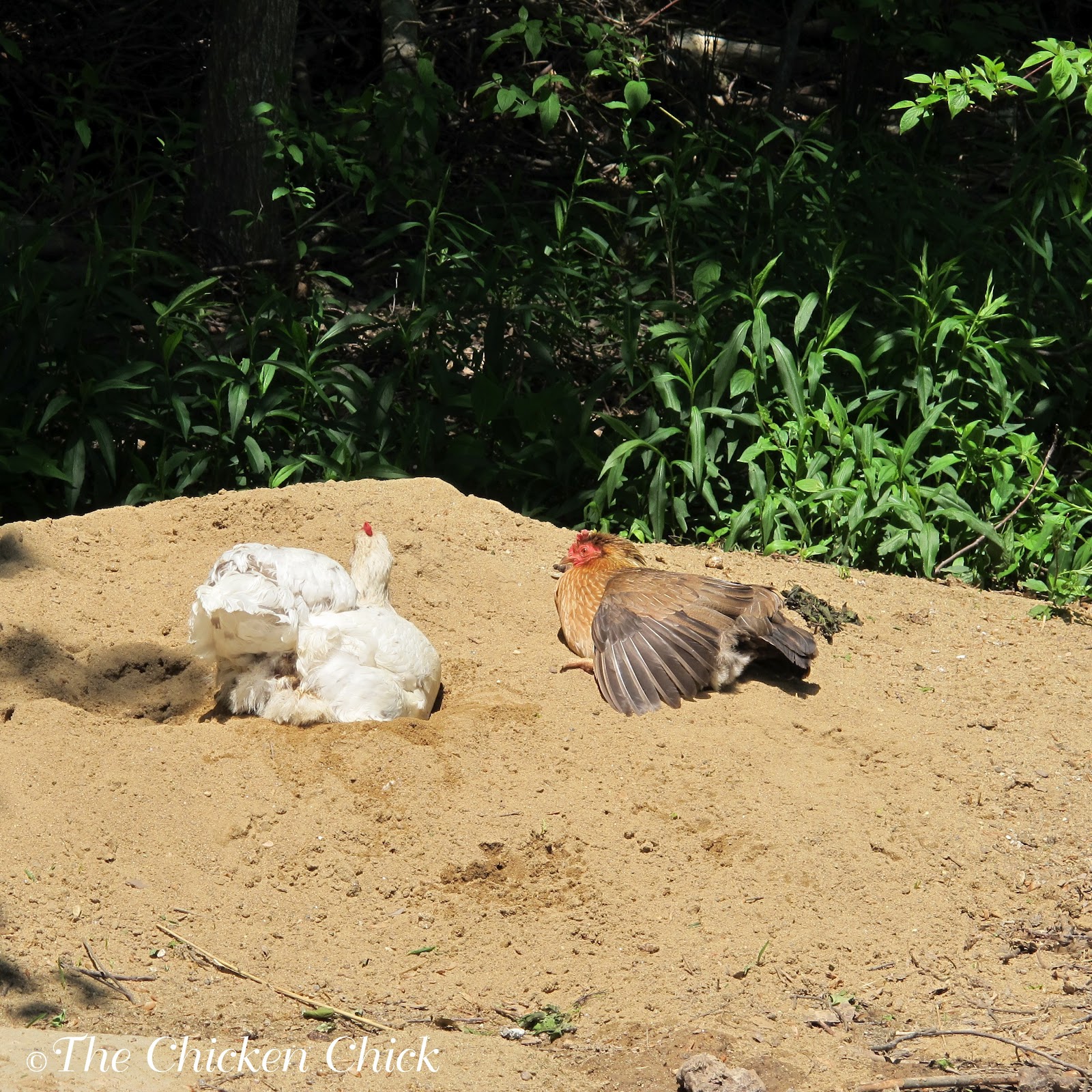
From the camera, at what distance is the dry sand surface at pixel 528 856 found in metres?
2.79

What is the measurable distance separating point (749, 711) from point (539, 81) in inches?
170

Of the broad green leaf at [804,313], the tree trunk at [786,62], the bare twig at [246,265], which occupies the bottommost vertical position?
the bare twig at [246,265]

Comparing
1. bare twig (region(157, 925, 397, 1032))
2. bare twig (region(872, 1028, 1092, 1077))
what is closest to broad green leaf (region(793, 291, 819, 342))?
bare twig (region(872, 1028, 1092, 1077))

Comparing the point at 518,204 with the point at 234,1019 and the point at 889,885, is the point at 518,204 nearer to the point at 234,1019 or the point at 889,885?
the point at 889,885

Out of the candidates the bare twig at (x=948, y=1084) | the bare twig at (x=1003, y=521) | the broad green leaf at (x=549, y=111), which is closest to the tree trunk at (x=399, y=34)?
the broad green leaf at (x=549, y=111)

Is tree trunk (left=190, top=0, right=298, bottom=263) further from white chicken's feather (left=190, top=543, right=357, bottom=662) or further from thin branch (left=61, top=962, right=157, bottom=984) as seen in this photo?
thin branch (left=61, top=962, right=157, bottom=984)

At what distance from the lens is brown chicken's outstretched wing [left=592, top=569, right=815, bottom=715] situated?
405 cm

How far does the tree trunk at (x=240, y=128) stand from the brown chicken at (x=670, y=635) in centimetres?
349

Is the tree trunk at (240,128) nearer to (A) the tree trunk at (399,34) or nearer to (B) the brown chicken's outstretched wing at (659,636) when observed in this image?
(A) the tree trunk at (399,34)

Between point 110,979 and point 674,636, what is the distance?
2.11 meters

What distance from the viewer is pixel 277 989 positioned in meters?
2.91

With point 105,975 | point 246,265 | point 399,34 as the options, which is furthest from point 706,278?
point 105,975

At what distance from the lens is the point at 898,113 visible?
8.78 metres

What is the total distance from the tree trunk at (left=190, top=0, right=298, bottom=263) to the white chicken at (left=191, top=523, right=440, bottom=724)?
11.5 ft
